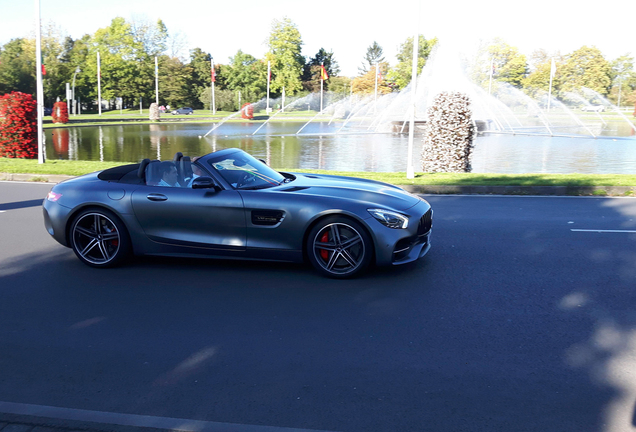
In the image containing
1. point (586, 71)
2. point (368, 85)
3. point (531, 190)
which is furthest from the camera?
point (368, 85)

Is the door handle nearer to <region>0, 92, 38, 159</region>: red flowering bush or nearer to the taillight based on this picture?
the taillight

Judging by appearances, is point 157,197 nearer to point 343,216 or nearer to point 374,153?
point 343,216

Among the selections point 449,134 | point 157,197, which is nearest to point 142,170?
point 157,197

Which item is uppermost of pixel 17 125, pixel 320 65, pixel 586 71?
pixel 320 65

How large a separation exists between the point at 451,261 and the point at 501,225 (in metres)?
2.55

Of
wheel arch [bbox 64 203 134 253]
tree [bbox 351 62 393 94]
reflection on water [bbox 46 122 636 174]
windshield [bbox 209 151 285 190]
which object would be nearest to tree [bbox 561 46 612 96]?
tree [bbox 351 62 393 94]

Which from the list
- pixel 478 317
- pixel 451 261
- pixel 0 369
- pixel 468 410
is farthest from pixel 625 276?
pixel 0 369

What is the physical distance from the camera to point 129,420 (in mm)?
3414

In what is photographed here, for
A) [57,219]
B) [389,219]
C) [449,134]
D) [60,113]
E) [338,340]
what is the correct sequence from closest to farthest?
1. [338,340]
2. [389,219]
3. [57,219]
4. [449,134]
5. [60,113]

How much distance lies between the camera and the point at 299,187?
6711mm

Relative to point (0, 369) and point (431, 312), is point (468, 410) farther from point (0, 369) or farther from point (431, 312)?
point (0, 369)

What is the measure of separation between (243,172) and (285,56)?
92.6 m

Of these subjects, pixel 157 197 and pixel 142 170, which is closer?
pixel 157 197

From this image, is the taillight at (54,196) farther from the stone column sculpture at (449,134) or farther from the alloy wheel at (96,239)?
the stone column sculpture at (449,134)
